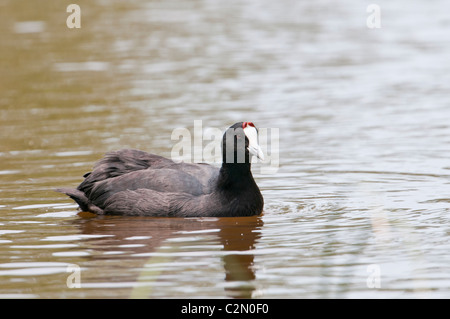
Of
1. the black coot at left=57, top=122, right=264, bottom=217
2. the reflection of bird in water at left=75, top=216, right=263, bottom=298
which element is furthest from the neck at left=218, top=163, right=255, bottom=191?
the reflection of bird in water at left=75, top=216, right=263, bottom=298

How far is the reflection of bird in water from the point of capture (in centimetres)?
726

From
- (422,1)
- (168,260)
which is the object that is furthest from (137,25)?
(168,260)

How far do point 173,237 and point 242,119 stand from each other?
4.96 metres

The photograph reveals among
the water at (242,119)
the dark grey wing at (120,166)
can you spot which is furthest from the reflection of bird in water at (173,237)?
the dark grey wing at (120,166)

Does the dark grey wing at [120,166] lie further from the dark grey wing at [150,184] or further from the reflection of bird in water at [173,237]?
the reflection of bird in water at [173,237]

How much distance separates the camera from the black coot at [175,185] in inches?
360

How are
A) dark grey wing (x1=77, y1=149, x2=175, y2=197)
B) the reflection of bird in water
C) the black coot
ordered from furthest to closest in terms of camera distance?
dark grey wing (x1=77, y1=149, x2=175, y2=197)
the black coot
the reflection of bird in water

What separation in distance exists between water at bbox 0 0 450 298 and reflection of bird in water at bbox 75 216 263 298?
0.09 ft

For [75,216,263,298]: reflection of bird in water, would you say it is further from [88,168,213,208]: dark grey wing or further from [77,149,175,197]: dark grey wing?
[77,149,175,197]: dark grey wing

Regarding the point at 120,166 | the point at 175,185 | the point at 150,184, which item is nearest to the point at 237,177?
the point at 175,185

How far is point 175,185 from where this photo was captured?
934 cm

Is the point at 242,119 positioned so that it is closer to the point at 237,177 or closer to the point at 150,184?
A: the point at 150,184
